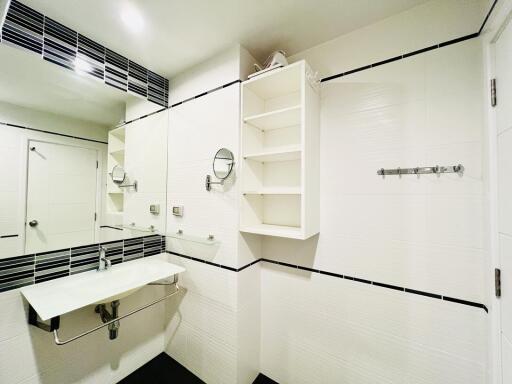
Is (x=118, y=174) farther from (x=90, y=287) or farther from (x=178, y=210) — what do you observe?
(x=90, y=287)

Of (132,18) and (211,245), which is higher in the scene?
(132,18)

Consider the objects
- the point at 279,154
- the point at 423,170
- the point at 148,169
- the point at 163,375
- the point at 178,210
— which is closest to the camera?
the point at 423,170

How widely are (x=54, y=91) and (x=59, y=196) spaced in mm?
657

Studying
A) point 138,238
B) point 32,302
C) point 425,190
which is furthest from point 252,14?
point 32,302

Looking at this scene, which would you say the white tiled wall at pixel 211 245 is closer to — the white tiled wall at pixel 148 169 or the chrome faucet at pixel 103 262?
the white tiled wall at pixel 148 169

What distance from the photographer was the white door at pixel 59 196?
4.02 ft

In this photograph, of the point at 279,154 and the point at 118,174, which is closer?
the point at 279,154

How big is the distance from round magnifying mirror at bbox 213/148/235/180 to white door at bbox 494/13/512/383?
125 centimetres

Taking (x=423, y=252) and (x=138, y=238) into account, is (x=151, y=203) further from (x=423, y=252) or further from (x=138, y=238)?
(x=423, y=252)

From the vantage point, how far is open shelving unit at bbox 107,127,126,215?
1.56 metres

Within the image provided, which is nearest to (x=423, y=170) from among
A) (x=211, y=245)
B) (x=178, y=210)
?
(x=211, y=245)

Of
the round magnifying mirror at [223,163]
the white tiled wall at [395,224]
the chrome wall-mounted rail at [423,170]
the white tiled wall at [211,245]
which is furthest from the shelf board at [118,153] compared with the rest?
the chrome wall-mounted rail at [423,170]

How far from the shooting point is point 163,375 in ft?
5.14

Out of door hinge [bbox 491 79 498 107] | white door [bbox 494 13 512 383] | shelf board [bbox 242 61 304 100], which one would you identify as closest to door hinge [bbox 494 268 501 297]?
white door [bbox 494 13 512 383]
